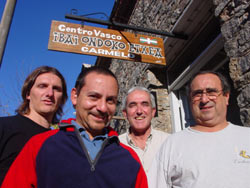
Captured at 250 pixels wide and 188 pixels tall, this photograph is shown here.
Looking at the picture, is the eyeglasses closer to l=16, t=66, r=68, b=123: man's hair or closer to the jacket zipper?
the jacket zipper

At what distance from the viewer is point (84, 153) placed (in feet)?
3.54

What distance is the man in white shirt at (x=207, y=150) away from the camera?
1.23 meters

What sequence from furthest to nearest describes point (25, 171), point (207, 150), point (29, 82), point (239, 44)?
point (239, 44), point (29, 82), point (207, 150), point (25, 171)

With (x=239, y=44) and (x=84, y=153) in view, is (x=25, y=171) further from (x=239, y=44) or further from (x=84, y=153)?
(x=239, y=44)

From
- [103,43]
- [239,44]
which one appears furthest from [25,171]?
[103,43]

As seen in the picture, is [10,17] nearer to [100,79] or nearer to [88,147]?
[100,79]

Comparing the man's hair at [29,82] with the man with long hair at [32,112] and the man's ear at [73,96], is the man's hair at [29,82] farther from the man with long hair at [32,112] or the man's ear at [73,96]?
the man's ear at [73,96]

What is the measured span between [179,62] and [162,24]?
34.7 inches

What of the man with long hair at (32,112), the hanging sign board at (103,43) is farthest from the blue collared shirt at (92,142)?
the hanging sign board at (103,43)

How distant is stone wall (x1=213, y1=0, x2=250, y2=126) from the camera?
1.92 metres

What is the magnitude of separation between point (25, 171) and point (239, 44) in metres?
2.21

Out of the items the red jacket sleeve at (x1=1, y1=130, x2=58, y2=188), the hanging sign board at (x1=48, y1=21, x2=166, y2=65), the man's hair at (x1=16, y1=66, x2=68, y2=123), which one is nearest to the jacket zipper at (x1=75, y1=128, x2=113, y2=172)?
the red jacket sleeve at (x1=1, y1=130, x2=58, y2=188)

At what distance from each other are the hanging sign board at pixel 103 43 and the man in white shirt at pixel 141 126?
1145 mm

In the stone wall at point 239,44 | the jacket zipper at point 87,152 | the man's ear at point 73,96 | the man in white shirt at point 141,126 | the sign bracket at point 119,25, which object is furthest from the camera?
the sign bracket at point 119,25
